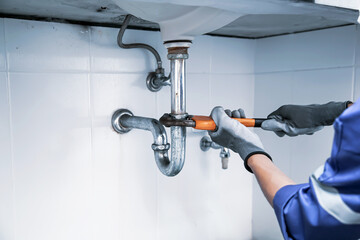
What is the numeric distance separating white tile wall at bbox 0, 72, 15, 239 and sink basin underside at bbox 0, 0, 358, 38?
0.16m

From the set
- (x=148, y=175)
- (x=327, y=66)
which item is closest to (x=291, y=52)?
(x=327, y=66)

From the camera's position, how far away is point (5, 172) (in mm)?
778

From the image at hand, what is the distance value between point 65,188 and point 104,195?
108 mm

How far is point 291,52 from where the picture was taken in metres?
1.09

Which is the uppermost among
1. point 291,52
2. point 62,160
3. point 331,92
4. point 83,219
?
point 291,52

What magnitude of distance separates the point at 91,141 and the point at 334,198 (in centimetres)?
65

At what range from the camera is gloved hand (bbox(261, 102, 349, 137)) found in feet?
2.50

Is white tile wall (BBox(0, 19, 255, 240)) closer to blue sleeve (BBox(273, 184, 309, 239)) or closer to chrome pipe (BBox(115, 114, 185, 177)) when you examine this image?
chrome pipe (BBox(115, 114, 185, 177))

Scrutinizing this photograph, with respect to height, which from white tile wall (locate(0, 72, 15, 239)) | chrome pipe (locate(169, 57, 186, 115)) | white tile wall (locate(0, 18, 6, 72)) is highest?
white tile wall (locate(0, 18, 6, 72))

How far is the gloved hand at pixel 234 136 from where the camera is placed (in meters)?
0.65

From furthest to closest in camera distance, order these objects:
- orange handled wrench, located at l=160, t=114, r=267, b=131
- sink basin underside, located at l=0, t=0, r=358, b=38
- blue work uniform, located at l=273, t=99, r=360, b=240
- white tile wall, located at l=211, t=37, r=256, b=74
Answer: white tile wall, located at l=211, t=37, r=256, b=74 → orange handled wrench, located at l=160, t=114, r=267, b=131 → sink basin underside, located at l=0, t=0, r=358, b=38 → blue work uniform, located at l=273, t=99, r=360, b=240

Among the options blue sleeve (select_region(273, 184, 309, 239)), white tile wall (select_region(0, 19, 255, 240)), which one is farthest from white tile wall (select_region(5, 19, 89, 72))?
blue sleeve (select_region(273, 184, 309, 239))

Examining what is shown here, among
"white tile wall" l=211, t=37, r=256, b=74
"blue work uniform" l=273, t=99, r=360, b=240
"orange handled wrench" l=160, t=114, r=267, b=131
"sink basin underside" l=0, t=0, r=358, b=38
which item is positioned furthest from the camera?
"white tile wall" l=211, t=37, r=256, b=74

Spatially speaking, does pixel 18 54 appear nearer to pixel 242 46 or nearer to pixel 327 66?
pixel 242 46
